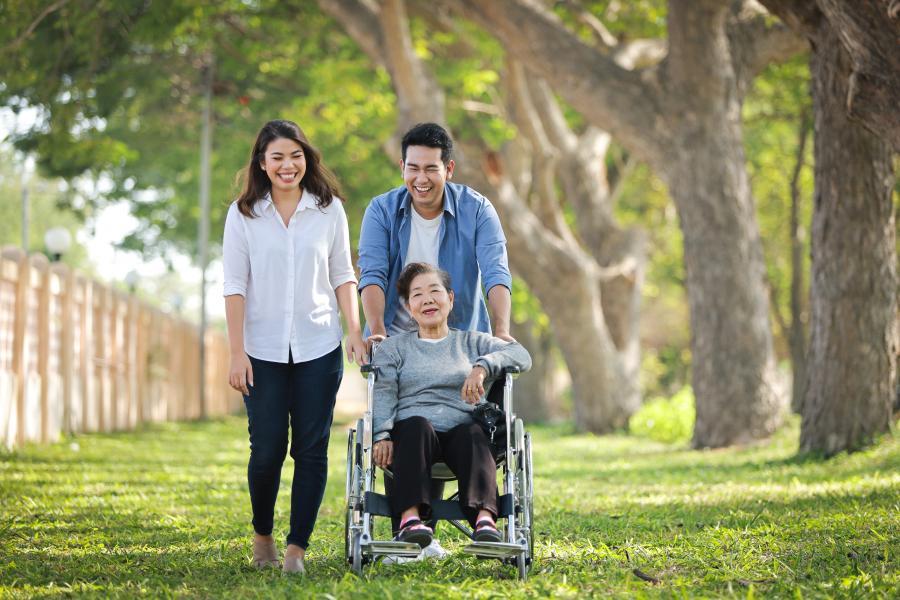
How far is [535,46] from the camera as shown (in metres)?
13.7

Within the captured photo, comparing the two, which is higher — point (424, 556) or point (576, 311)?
point (576, 311)

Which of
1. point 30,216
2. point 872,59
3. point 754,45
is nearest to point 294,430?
point 872,59

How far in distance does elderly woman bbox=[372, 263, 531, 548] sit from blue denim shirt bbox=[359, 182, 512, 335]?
19 centimetres

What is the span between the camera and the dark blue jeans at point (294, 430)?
206 inches

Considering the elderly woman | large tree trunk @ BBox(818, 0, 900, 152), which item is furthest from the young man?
large tree trunk @ BBox(818, 0, 900, 152)

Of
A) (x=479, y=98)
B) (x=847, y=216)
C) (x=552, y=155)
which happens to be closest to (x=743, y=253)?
(x=847, y=216)

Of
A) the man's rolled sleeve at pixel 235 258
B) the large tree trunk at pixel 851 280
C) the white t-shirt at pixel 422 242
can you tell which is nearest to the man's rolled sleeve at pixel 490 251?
the white t-shirt at pixel 422 242

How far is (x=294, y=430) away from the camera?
5367 millimetres

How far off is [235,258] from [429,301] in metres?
0.89

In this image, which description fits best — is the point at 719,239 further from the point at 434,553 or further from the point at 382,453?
the point at 382,453

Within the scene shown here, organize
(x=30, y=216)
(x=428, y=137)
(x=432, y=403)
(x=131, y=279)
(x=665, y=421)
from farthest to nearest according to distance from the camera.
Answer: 1. (x=30, y=216)
2. (x=131, y=279)
3. (x=665, y=421)
4. (x=428, y=137)
5. (x=432, y=403)

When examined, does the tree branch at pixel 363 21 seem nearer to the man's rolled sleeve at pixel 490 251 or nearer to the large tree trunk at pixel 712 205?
the large tree trunk at pixel 712 205

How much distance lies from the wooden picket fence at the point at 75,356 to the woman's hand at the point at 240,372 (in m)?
7.39

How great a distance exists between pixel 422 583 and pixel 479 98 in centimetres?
1850
